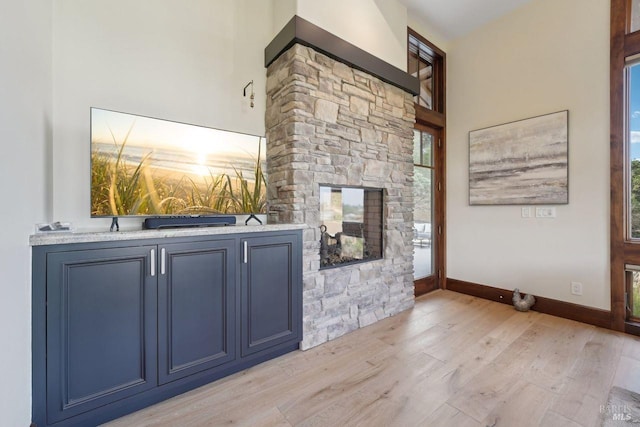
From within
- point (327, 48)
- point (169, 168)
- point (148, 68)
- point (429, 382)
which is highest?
point (327, 48)

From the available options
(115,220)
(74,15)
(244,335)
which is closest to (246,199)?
(115,220)

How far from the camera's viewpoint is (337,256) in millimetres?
2705

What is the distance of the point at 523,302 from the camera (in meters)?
3.03

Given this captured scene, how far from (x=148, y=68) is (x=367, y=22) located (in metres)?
2.10

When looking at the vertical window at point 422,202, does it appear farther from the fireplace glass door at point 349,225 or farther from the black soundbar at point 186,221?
the black soundbar at point 186,221

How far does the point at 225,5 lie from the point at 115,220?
199cm

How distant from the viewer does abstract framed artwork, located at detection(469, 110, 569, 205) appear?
288cm

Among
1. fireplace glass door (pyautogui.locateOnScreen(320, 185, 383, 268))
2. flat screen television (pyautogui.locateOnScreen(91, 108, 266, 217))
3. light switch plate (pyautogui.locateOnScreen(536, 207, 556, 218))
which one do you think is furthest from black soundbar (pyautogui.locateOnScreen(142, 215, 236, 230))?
light switch plate (pyautogui.locateOnScreen(536, 207, 556, 218))

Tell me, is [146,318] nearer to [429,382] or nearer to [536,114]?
[429,382]

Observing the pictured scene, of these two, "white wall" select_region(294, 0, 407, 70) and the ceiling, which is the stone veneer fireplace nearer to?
"white wall" select_region(294, 0, 407, 70)

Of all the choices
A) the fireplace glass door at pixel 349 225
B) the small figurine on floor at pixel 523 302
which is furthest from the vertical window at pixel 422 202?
the small figurine on floor at pixel 523 302

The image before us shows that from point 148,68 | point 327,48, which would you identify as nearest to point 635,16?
point 327,48

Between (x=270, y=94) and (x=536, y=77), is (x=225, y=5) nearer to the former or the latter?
(x=270, y=94)

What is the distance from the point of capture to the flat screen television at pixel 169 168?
5.67 ft
